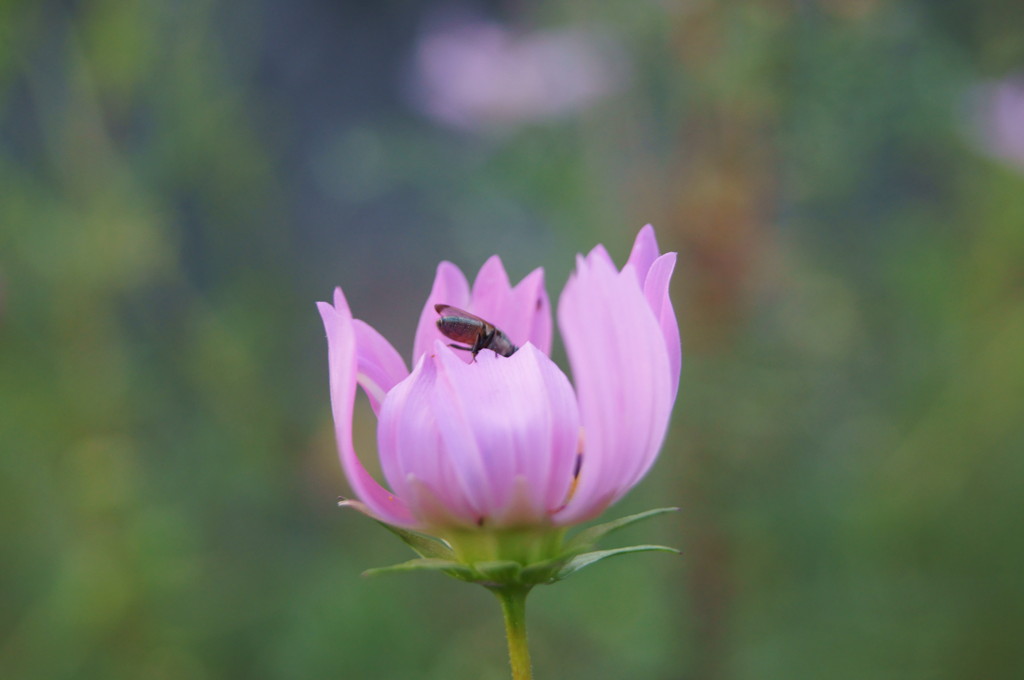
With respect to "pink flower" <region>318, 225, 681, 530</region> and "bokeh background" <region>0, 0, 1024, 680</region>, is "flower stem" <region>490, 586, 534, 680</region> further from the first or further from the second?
"bokeh background" <region>0, 0, 1024, 680</region>

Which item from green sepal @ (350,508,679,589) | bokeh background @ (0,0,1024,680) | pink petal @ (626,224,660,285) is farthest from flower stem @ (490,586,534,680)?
bokeh background @ (0,0,1024,680)

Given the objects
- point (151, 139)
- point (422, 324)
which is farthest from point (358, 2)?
point (422, 324)

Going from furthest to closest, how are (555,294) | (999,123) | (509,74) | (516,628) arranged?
(509,74) < (555,294) < (999,123) < (516,628)

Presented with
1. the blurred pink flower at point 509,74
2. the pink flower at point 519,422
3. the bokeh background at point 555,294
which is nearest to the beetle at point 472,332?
the pink flower at point 519,422

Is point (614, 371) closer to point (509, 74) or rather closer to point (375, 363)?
point (375, 363)

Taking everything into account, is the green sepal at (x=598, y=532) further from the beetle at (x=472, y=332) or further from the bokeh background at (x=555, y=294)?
the bokeh background at (x=555, y=294)

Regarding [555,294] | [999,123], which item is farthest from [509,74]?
[999,123]
